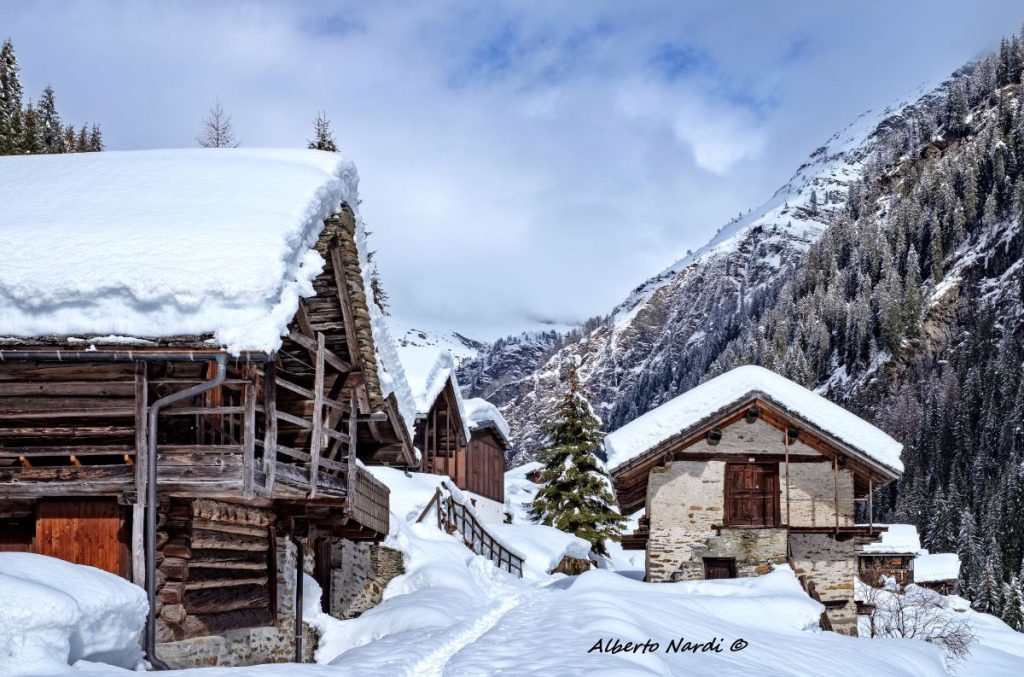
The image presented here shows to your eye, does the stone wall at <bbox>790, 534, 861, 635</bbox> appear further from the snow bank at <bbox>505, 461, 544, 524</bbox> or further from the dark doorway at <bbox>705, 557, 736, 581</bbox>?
the snow bank at <bbox>505, 461, 544, 524</bbox>

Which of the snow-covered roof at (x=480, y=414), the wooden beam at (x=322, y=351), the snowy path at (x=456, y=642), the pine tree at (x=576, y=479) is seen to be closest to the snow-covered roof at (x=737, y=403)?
the snowy path at (x=456, y=642)

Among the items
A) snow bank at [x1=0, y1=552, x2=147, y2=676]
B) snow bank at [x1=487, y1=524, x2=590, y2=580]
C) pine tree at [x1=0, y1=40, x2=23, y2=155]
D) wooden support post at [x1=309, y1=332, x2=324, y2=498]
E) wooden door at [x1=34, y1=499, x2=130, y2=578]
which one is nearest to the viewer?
snow bank at [x1=0, y1=552, x2=147, y2=676]

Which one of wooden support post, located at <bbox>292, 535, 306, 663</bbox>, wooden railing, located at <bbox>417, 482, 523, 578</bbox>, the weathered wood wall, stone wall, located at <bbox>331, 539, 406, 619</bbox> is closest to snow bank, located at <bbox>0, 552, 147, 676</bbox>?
the weathered wood wall

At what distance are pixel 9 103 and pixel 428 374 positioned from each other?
36.9 meters

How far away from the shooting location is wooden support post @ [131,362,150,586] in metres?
11.2

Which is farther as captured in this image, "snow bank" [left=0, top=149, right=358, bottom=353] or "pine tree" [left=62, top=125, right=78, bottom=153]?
"pine tree" [left=62, top=125, right=78, bottom=153]

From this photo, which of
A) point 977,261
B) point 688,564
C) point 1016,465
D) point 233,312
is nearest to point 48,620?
point 233,312

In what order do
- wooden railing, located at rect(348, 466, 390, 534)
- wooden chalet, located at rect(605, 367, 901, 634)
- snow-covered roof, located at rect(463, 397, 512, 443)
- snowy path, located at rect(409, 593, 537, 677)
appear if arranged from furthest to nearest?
snow-covered roof, located at rect(463, 397, 512, 443) → wooden chalet, located at rect(605, 367, 901, 634) → wooden railing, located at rect(348, 466, 390, 534) → snowy path, located at rect(409, 593, 537, 677)

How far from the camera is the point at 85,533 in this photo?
1148cm

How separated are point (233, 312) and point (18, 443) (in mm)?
3382

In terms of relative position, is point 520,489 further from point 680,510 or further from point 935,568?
point 680,510

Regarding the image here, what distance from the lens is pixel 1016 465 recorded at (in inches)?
3858

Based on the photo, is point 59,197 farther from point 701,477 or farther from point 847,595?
point 847,595

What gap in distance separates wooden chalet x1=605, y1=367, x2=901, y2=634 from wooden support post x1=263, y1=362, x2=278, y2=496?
1329 centimetres
